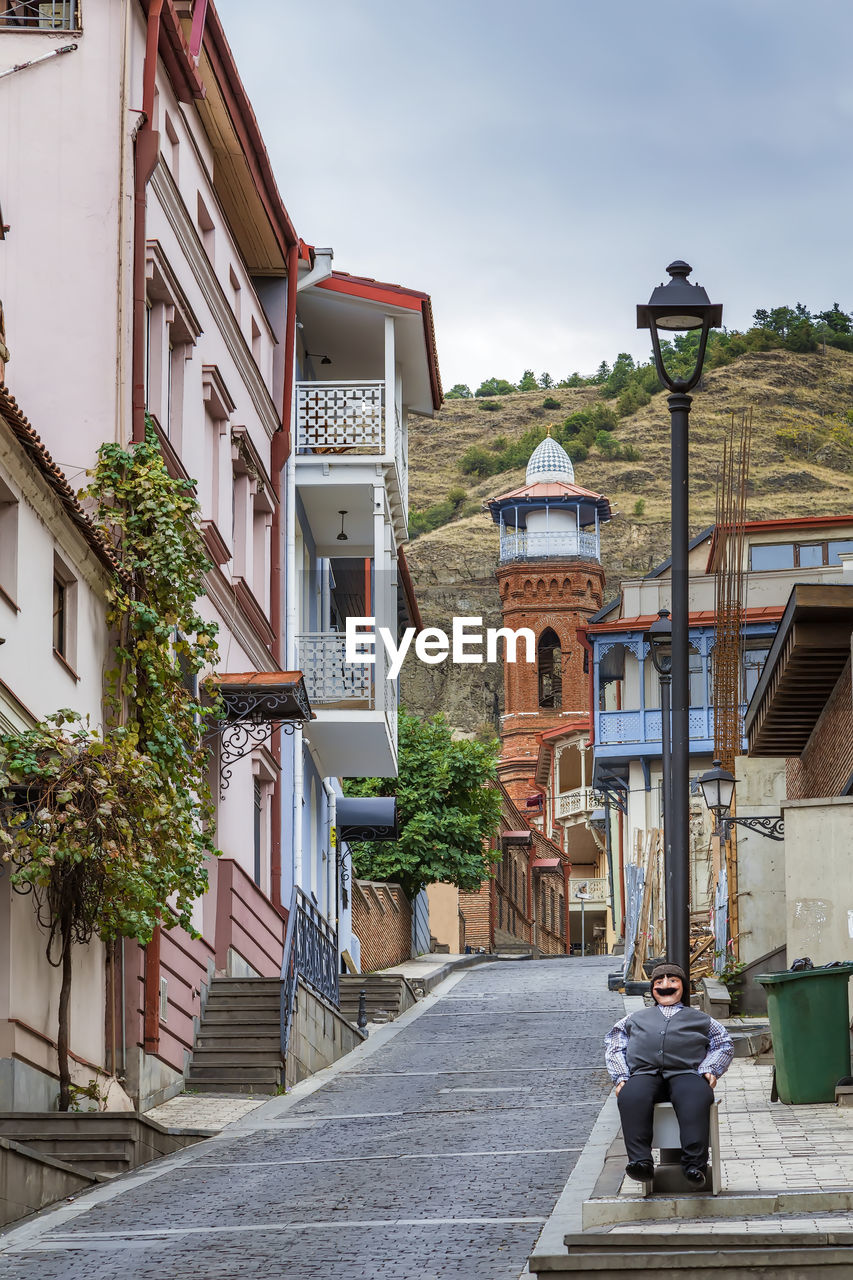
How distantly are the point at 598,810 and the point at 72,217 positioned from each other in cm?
5794

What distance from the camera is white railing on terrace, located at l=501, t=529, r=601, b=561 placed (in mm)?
101125

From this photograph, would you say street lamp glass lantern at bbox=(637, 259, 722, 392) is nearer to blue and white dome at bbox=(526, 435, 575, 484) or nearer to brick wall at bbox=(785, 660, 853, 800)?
brick wall at bbox=(785, 660, 853, 800)

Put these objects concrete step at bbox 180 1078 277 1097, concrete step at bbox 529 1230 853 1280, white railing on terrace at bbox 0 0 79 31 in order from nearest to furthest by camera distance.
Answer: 1. concrete step at bbox 529 1230 853 1280
2. white railing on terrace at bbox 0 0 79 31
3. concrete step at bbox 180 1078 277 1097

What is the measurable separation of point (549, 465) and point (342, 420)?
79.0 meters

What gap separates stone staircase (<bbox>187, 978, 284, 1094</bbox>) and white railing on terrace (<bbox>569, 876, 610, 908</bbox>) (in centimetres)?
5698

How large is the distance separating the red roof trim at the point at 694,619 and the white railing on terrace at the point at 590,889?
29487mm

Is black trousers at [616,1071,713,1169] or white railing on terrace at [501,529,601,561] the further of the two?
white railing on terrace at [501,529,601,561]

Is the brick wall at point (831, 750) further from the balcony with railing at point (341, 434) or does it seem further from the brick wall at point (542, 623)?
the brick wall at point (542, 623)

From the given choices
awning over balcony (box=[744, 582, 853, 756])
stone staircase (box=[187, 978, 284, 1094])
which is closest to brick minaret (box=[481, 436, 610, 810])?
awning over balcony (box=[744, 582, 853, 756])

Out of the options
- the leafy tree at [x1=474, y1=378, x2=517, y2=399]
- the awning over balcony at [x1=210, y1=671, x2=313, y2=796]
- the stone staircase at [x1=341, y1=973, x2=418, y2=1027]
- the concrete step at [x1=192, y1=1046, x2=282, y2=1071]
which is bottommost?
the stone staircase at [x1=341, y1=973, x2=418, y2=1027]

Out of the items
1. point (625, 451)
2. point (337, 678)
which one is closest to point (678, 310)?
point (337, 678)

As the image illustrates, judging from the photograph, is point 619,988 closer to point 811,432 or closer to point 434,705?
point 434,705

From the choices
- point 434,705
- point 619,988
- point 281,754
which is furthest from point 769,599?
point 434,705

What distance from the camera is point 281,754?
24891 millimetres
